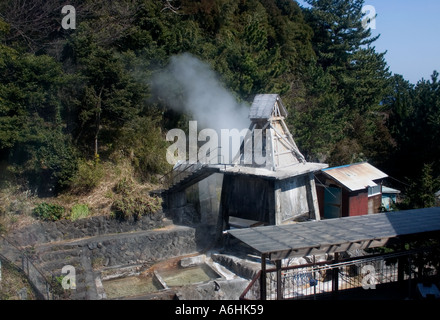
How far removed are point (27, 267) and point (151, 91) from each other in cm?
1131

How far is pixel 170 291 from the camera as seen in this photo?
1261 centimetres

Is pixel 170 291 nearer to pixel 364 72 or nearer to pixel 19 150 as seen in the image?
pixel 19 150

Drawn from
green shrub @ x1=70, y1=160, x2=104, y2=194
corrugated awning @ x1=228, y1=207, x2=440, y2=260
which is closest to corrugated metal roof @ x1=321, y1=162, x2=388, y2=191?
corrugated awning @ x1=228, y1=207, x2=440, y2=260

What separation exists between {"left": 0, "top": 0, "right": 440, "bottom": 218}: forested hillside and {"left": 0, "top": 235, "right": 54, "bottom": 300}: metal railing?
323 centimetres

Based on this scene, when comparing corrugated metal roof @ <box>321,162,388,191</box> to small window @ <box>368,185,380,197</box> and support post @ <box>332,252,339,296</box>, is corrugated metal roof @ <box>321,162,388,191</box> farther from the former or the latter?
support post @ <box>332,252,339,296</box>

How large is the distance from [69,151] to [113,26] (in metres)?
8.14

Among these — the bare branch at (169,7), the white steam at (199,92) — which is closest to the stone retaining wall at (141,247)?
the white steam at (199,92)

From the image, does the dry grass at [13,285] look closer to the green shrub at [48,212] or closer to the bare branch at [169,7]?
Result: the green shrub at [48,212]

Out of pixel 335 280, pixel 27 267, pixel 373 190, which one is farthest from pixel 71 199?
pixel 373 190

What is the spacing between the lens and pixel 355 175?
20031mm

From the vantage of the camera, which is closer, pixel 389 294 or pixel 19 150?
pixel 389 294

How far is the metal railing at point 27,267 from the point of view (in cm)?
1135
